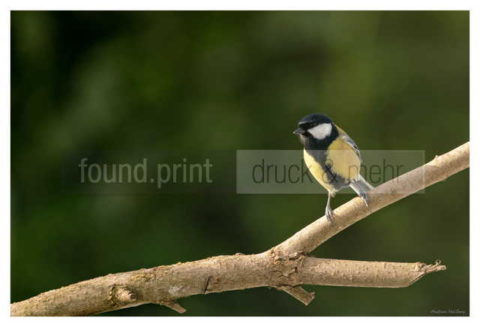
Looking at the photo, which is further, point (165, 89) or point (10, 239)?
point (165, 89)

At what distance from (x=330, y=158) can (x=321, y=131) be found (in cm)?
7

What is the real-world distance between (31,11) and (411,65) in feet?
3.32

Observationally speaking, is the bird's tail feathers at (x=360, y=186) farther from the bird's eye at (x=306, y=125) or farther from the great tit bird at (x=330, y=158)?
the bird's eye at (x=306, y=125)

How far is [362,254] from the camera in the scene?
1.84 metres

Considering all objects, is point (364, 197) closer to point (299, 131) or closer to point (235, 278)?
point (299, 131)

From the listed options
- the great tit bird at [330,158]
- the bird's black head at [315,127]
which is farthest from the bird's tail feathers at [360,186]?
the bird's black head at [315,127]

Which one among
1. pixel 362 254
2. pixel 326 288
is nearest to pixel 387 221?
pixel 362 254

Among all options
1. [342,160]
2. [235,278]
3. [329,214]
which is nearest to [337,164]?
[342,160]

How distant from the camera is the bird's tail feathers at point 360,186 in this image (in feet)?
5.18

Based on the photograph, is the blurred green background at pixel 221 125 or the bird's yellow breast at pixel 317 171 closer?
the bird's yellow breast at pixel 317 171

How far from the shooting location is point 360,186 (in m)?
1.59

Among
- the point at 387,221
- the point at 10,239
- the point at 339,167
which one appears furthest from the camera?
the point at 387,221

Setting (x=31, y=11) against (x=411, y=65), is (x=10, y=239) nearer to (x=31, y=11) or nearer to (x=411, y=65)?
(x=31, y=11)

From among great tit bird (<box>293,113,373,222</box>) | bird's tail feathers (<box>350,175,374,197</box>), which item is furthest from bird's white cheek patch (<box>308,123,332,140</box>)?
bird's tail feathers (<box>350,175,374,197</box>)
